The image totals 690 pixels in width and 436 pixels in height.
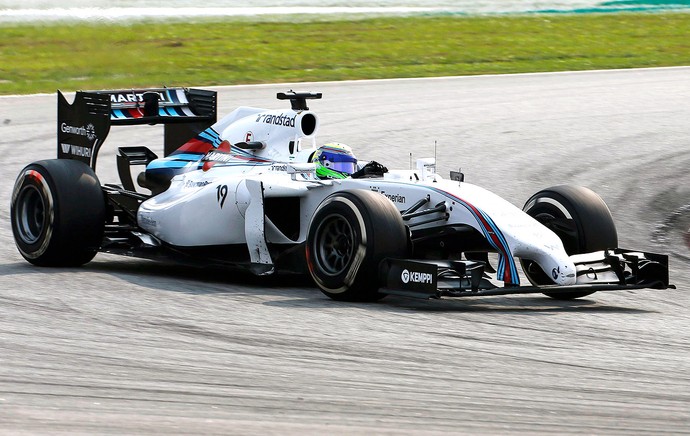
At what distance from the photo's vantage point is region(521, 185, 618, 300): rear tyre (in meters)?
8.79

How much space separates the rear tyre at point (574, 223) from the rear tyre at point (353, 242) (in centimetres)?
118

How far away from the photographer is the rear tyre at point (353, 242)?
800 cm

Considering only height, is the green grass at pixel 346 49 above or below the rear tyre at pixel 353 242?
above

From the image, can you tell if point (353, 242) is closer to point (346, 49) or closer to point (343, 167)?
point (343, 167)

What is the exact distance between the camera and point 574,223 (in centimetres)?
882

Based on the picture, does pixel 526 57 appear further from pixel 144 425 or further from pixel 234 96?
pixel 144 425

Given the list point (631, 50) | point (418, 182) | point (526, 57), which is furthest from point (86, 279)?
point (631, 50)

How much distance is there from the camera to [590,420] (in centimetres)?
540

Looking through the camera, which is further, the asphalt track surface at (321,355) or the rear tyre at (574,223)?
the rear tyre at (574,223)

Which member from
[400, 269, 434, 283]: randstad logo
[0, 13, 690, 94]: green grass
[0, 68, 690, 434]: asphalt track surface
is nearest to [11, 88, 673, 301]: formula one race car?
[400, 269, 434, 283]: randstad logo

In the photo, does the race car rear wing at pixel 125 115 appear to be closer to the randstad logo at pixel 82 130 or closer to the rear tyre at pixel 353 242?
the randstad logo at pixel 82 130

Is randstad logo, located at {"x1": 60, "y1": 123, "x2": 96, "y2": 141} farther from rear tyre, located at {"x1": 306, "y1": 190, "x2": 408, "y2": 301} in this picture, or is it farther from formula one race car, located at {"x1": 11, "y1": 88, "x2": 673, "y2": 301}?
rear tyre, located at {"x1": 306, "y1": 190, "x2": 408, "y2": 301}

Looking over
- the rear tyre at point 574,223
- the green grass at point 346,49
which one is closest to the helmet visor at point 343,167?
the rear tyre at point 574,223

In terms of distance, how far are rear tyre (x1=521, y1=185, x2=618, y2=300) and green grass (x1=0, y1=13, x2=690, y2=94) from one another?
9.81 meters
